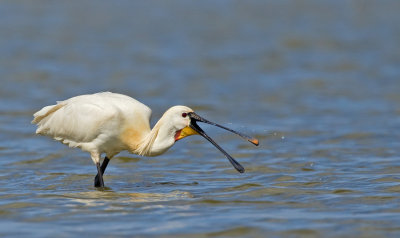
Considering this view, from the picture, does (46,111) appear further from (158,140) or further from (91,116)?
(158,140)

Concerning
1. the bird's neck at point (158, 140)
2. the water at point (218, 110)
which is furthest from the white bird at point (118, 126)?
the water at point (218, 110)

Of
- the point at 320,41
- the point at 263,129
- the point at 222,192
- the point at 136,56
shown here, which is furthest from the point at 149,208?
the point at 320,41

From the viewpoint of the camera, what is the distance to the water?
852 cm

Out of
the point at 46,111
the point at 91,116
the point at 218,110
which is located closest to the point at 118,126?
the point at 91,116

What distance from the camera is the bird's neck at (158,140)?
382 inches

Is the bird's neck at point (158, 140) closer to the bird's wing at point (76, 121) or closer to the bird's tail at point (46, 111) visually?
the bird's wing at point (76, 121)

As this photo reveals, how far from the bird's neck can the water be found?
45cm

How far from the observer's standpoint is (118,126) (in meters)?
9.91

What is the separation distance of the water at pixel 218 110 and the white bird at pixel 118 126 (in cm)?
48

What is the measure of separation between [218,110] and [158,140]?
6.07 m

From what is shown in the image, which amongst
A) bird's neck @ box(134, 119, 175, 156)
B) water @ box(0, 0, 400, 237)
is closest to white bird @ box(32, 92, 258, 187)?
bird's neck @ box(134, 119, 175, 156)

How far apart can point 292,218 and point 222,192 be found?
1464 millimetres

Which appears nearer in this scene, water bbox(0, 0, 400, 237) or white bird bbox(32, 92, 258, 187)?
water bbox(0, 0, 400, 237)

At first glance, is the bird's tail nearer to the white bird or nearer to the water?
the white bird
